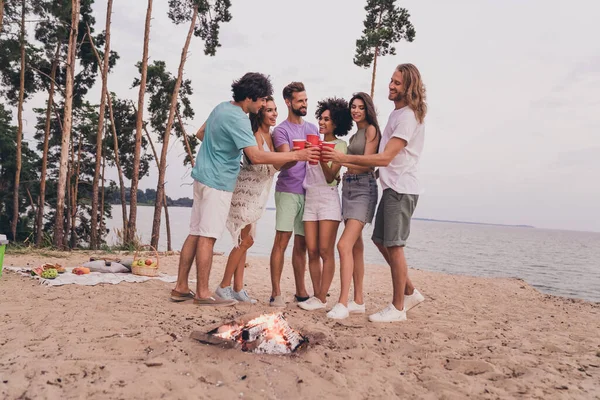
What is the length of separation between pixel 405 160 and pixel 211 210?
6.19ft

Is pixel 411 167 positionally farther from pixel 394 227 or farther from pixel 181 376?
pixel 181 376

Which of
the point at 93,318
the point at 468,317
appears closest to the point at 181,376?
the point at 93,318

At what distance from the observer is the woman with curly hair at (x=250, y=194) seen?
4477mm

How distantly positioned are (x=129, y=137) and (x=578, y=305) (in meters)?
21.1

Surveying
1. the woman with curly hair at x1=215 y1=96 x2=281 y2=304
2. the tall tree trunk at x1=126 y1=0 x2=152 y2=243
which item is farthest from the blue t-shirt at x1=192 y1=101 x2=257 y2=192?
the tall tree trunk at x1=126 y1=0 x2=152 y2=243

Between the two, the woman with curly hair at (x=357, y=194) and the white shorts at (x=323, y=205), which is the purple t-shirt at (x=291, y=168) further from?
the woman with curly hair at (x=357, y=194)

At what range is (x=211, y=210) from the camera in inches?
164

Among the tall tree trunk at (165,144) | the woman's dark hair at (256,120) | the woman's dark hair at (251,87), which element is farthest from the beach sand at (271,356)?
the tall tree trunk at (165,144)

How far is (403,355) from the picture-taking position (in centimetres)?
319

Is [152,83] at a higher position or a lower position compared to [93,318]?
higher

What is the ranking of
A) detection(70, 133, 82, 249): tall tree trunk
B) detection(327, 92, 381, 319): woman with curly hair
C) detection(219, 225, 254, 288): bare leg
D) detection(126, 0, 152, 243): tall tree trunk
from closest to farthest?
detection(327, 92, 381, 319): woman with curly hair
detection(219, 225, 254, 288): bare leg
detection(126, 0, 152, 243): tall tree trunk
detection(70, 133, 82, 249): tall tree trunk

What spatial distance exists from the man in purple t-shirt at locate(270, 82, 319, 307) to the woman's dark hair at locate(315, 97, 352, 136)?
19 centimetres

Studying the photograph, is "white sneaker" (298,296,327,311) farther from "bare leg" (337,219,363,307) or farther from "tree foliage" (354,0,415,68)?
"tree foliage" (354,0,415,68)

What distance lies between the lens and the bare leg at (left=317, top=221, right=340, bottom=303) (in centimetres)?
439
